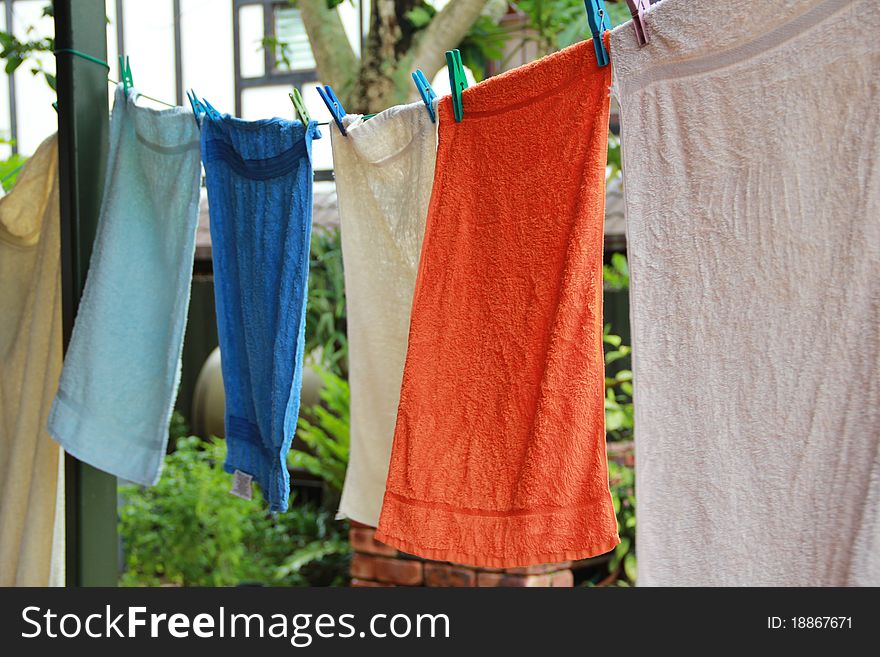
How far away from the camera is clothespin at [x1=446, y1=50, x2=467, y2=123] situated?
1001 mm

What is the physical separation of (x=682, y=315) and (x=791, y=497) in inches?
7.7

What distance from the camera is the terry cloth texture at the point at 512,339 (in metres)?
0.87

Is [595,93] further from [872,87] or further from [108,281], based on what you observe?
[108,281]

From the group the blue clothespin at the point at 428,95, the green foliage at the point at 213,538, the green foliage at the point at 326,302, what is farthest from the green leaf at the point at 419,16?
the green foliage at the point at 213,538

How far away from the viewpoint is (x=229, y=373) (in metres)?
1.29

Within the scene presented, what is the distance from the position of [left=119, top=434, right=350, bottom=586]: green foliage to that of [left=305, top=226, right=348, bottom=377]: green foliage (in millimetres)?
508

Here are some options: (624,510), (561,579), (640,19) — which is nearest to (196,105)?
(640,19)

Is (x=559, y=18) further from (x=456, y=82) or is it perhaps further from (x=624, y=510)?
(x=456, y=82)

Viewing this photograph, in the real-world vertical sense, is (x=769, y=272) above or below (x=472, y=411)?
above

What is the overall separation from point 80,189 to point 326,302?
143 centimetres

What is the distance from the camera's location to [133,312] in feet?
4.50

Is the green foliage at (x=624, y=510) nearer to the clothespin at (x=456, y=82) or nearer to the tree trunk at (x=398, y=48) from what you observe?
the tree trunk at (x=398, y=48)

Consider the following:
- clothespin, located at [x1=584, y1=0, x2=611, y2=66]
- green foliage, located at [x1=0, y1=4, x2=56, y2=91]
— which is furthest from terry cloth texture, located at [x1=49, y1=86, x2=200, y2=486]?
clothespin, located at [x1=584, y1=0, x2=611, y2=66]

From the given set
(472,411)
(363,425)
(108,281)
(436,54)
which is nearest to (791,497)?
(472,411)
